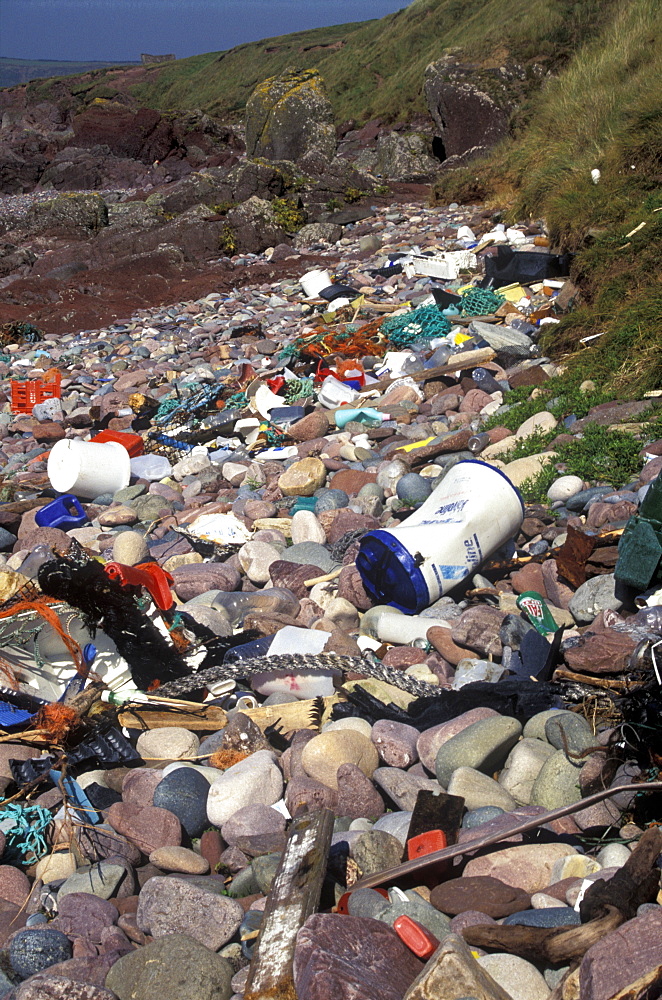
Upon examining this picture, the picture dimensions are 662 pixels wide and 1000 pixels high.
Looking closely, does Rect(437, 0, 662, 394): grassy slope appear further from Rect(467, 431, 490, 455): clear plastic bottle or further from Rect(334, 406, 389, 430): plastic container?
Rect(334, 406, 389, 430): plastic container

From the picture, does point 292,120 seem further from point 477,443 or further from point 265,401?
point 477,443

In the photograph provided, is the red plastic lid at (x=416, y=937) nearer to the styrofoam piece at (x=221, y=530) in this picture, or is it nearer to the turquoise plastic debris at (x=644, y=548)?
the turquoise plastic debris at (x=644, y=548)

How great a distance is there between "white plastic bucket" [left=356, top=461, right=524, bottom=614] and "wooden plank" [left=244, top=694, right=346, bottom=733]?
0.74m

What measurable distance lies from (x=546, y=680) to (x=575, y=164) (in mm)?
7566

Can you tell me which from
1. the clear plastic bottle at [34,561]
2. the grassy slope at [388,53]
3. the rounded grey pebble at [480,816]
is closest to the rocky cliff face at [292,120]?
the grassy slope at [388,53]

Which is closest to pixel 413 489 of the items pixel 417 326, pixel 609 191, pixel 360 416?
pixel 360 416

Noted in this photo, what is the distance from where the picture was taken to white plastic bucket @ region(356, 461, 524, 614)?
11.3 feet

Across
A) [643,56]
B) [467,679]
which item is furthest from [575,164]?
[467,679]

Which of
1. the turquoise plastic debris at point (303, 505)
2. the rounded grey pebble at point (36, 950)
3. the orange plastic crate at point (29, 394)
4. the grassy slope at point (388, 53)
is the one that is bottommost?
the turquoise plastic debris at point (303, 505)

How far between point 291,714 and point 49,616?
0.96 metres

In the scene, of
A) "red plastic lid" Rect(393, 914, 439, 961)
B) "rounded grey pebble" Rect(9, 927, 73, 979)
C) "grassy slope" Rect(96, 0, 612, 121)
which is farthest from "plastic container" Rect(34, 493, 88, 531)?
"grassy slope" Rect(96, 0, 612, 121)

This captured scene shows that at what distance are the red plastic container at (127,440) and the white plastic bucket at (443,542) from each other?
3261mm

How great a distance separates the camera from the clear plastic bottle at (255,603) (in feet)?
12.1

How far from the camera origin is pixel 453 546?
3.52 metres
